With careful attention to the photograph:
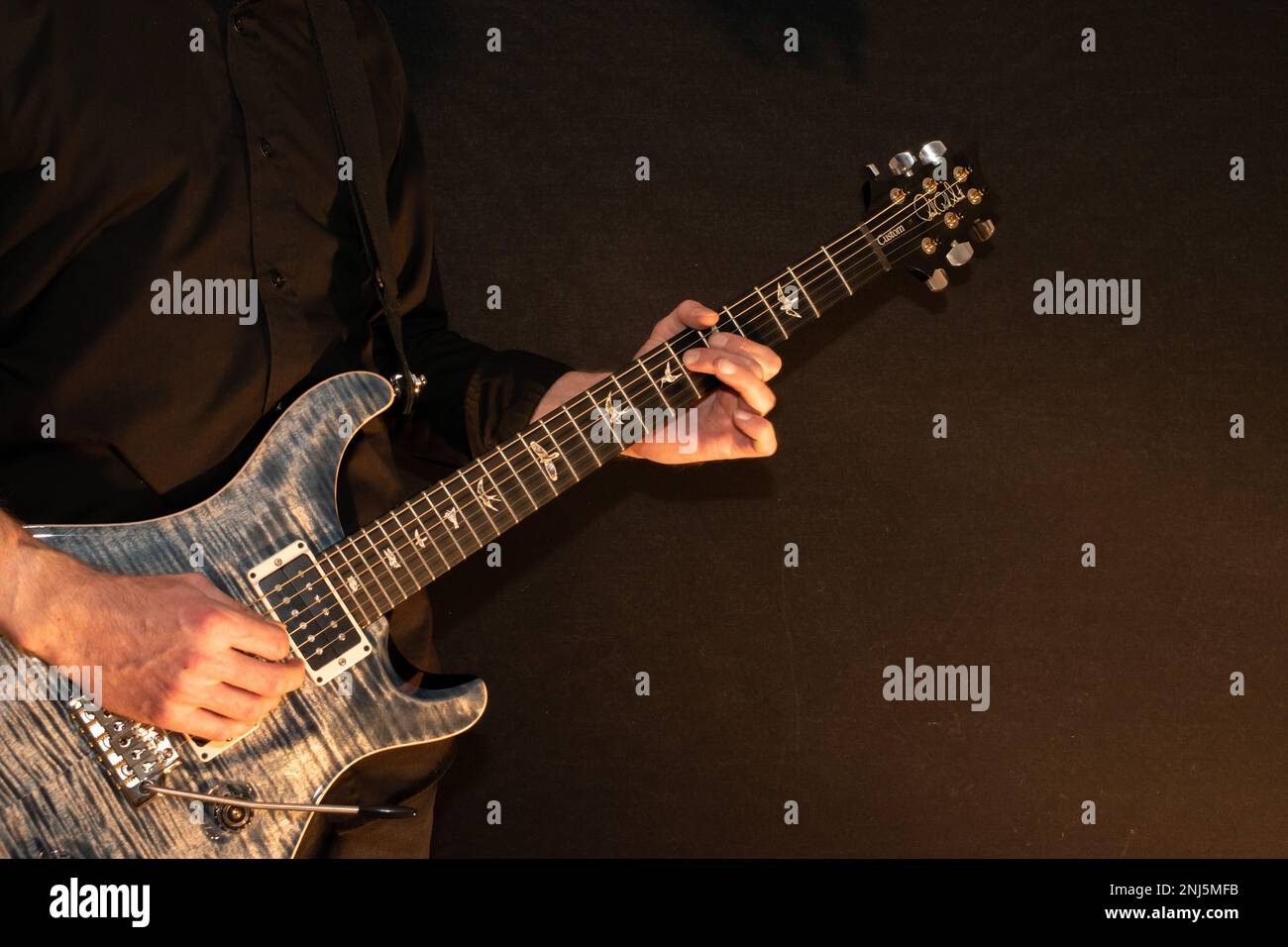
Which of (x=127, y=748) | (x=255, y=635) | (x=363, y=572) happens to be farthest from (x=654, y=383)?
(x=127, y=748)

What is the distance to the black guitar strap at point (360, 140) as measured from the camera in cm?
157

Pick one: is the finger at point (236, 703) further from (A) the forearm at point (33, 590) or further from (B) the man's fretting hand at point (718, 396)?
(B) the man's fretting hand at point (718, 396)

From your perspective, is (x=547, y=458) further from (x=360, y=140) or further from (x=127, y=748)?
(x=127, y=748)

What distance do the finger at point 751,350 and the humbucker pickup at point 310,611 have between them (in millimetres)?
608

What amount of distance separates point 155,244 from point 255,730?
60 cm

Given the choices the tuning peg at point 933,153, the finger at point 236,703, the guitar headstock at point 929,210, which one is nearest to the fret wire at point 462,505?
the finger at point 236,703

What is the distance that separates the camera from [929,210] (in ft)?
5.37

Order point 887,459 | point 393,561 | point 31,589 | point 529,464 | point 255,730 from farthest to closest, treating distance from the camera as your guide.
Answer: point 887,459
point 529,464
point 393,561
point 255,730
point 31,589

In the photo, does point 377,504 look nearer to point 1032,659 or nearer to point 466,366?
point 466,366

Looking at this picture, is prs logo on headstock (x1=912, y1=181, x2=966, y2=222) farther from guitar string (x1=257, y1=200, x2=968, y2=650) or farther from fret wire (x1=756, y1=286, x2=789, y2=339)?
fret wire (x1=756, y1=286, x2=789, y2=339)

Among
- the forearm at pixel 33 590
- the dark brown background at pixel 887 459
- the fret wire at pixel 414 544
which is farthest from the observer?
the dark brown background at pixel 887 459

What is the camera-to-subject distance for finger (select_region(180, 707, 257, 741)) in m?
1.28

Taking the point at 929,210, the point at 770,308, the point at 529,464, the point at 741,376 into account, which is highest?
the point at 929,210
